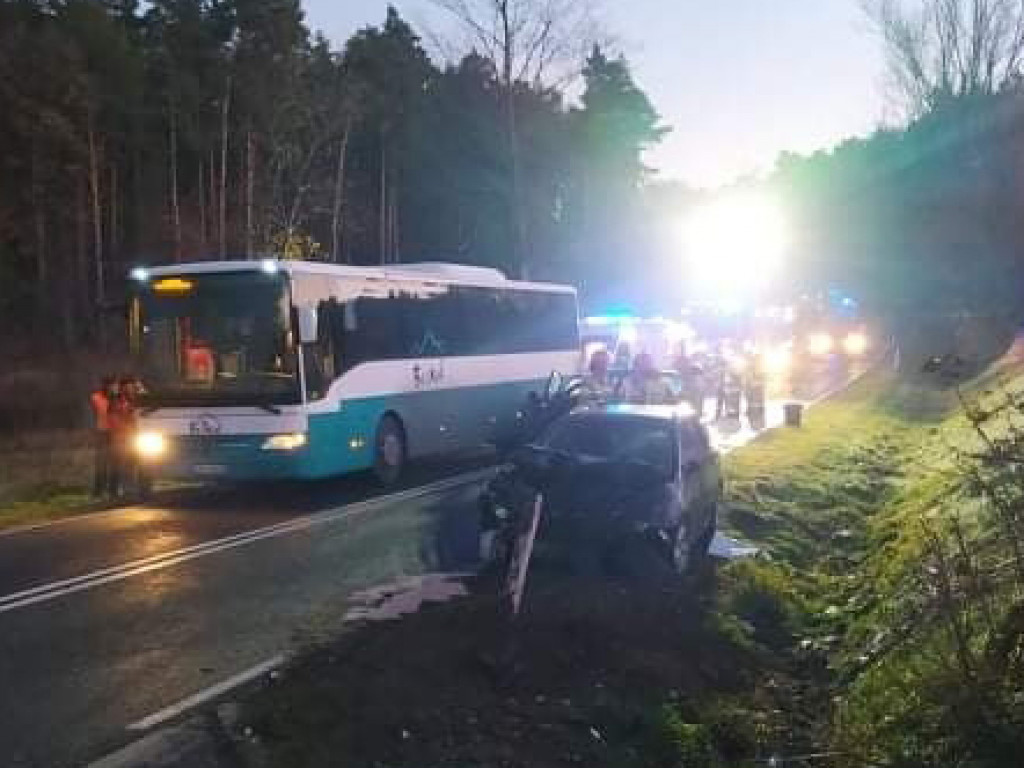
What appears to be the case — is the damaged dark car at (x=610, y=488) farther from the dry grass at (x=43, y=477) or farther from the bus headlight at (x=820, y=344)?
the bus headlight at (x=820, y=344)

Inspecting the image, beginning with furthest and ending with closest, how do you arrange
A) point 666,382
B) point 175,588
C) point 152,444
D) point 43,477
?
point 666,382, point 43,477, point 152,444, point 175,588

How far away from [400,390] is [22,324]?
40.0 m

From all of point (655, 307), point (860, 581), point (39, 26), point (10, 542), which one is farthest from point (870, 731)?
point (655, 307)

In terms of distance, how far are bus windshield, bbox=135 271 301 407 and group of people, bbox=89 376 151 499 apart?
3.41 ft

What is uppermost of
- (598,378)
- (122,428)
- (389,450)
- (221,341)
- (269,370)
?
(221,341)

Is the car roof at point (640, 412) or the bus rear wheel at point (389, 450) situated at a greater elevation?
the car roof at point (640, 412)

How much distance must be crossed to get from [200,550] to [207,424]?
12.1ft

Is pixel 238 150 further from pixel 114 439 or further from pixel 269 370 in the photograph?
pixel 269 370

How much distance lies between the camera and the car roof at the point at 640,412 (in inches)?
509

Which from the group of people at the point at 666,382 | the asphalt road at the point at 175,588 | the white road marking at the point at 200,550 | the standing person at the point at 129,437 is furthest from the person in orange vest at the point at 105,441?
the group of people at the point at 666,382

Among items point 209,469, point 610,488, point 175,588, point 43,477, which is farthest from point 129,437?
point 610,488

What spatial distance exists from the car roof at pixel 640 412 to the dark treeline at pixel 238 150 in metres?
28.7

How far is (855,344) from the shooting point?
7231 centimetres

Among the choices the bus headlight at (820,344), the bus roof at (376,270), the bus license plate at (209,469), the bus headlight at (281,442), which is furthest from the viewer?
the bus headlight at (820,344)
